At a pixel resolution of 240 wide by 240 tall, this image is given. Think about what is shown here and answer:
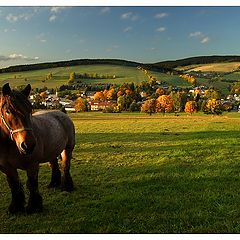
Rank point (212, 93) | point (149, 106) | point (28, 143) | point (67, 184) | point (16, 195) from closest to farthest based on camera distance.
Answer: point (28, 143)
point (16, 195)
point (67, 184)
point (212, 93)
point (149, 106)

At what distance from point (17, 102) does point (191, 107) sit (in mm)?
34943

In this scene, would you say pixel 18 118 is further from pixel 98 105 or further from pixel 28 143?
pixel 98 105

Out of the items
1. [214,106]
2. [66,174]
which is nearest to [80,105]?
[66,174]

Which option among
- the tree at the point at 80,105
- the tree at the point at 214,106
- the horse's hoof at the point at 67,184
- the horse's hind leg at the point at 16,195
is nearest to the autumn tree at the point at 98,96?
the tree at the point at 80,105

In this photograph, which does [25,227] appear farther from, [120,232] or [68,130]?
[68,130]

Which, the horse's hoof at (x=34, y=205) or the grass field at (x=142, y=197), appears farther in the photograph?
the horse's hoof at (x=34, y=205)

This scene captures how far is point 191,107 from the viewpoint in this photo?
38.6 metres

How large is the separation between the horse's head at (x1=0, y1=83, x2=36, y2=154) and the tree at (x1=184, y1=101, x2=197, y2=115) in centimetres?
3464

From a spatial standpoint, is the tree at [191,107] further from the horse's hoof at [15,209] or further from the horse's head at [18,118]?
the horse's head at [18,118]

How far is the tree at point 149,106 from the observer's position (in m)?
34.9

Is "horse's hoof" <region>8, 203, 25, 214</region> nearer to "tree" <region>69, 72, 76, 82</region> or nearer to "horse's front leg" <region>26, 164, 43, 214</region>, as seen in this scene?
"horse's front leg" <region>26, 164, 43, 214</region>
